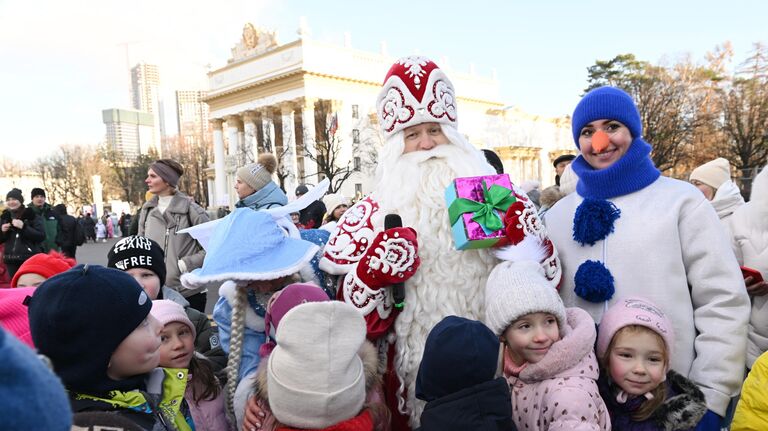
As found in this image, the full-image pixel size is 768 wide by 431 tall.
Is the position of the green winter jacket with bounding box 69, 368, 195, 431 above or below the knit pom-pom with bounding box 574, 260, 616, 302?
below

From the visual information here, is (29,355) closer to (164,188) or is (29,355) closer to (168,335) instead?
(168,335)

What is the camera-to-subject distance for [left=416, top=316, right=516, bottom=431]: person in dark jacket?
65.9 inches

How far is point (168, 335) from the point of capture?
2426mm

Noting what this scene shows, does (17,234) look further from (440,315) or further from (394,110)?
(440,315)

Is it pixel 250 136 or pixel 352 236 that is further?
pixel 250 136

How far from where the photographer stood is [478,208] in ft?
7.07

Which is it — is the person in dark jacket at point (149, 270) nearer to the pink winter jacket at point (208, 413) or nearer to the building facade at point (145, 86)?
the pink winter jacket at point (208, 413)

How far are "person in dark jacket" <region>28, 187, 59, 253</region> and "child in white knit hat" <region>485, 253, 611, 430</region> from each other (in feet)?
25.8

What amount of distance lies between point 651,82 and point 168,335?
32936 mm

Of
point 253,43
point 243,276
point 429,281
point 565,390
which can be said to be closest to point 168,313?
point 243,276

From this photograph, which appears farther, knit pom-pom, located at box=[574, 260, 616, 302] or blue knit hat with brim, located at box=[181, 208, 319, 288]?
blue knit hat with brim, located at box=[181, 208, 319, 288]

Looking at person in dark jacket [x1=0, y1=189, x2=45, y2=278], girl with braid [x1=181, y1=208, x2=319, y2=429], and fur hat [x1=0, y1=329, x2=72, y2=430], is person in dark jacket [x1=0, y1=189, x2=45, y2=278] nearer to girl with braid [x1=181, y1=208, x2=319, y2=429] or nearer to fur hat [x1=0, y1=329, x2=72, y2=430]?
girl with braid [x1=181, y1=208, x2=319, y2=429]

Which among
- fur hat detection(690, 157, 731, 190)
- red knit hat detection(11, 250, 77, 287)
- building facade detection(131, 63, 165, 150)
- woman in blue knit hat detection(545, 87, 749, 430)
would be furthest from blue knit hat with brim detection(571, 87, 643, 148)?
building facade detection(131, 63, 165, 150)

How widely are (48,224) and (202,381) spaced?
706 cm
